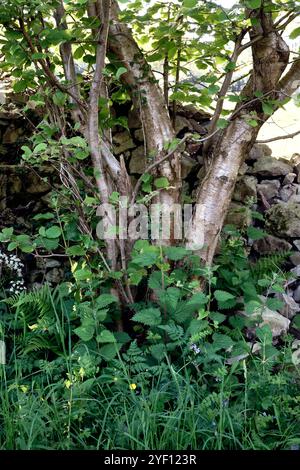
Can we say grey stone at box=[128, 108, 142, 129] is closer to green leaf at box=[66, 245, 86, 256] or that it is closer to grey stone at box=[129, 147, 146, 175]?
grey stone at box=[129, 147, 146, 175]

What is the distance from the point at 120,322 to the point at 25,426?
1.08 metres

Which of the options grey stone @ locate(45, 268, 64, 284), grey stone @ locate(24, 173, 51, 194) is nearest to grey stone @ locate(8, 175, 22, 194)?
grey stone @ locate(24, 173, 51, 194)

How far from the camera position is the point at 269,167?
179 inches

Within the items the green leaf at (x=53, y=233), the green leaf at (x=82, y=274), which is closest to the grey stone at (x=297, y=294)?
the green leaf at (x=82, y=274)

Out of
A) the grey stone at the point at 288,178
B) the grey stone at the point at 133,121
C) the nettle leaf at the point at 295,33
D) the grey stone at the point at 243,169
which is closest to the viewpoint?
the nettle leaf at the point at 295,33

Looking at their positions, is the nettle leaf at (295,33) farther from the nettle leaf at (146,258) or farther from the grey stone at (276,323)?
the grey stone at (276,323)

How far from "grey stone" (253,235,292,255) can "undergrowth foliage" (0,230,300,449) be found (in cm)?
90

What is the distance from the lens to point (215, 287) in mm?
3420

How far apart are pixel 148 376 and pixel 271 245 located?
2044 mm

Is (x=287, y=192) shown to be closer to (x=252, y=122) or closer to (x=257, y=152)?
(x=257, y=152)

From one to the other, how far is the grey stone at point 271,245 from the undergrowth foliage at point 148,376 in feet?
2.95

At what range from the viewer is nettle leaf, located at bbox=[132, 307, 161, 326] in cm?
279

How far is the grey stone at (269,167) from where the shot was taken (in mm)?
4535

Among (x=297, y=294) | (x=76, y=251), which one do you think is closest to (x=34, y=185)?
(x=76, y=251)
